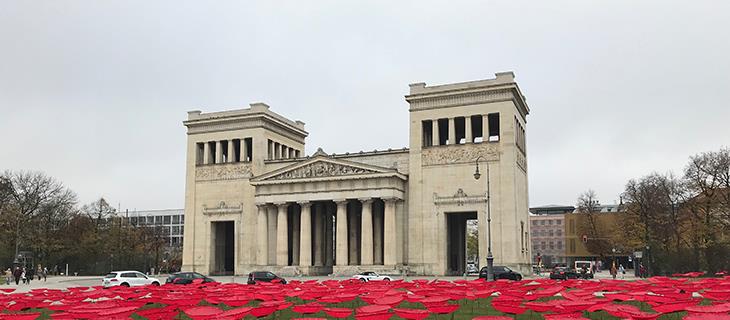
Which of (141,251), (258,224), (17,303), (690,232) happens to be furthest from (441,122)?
(17,303)

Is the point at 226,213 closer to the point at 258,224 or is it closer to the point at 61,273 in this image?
the point at 258,224

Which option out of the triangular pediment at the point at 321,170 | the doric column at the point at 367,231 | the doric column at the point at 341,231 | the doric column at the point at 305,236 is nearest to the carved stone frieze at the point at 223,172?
the triangular pediment at the point at 321,170

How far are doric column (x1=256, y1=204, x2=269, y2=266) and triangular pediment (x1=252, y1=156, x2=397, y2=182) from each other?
363cm

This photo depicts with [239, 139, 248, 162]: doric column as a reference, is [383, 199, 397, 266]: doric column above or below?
below

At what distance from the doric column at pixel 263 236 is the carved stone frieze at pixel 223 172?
5582 millimetres

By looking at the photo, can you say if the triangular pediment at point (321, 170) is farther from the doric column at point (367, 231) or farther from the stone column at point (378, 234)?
the stone column at point (378, 234)

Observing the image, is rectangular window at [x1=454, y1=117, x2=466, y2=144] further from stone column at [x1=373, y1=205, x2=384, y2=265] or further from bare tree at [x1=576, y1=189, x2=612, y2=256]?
bare tree at [x1=576, y1=189, x2=612, y2=256]

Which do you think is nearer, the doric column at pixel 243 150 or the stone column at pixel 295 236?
the stone column at pixel 295 236

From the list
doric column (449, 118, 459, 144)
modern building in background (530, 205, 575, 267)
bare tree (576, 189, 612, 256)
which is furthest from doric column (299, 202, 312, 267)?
modern building in background (530, 205, 575, 267)

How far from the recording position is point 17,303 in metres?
18.7

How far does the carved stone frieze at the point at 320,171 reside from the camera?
72.6m

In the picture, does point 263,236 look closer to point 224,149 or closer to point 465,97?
point 224,149

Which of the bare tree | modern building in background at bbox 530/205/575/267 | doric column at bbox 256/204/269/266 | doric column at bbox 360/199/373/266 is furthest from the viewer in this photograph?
modern building in background at bbox 530/205/575/267

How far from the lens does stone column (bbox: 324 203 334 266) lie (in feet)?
268
